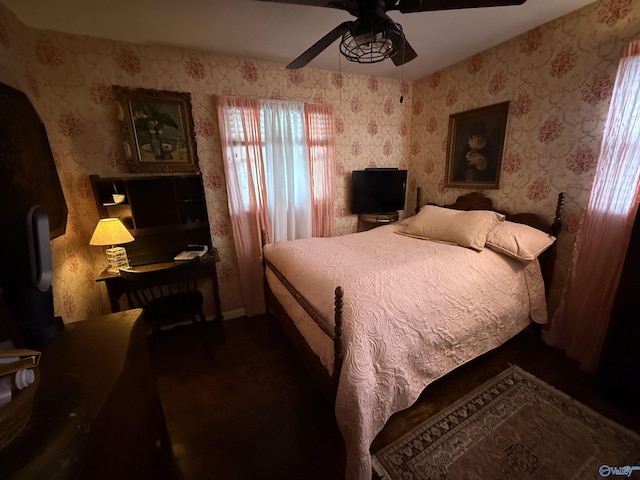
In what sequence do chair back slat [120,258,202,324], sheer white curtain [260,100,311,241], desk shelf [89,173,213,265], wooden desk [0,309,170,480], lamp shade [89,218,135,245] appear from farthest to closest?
sheer white curtain [260,100,311,241] < desk shelf [89,173,213,265] < lamp shade [89,218,135,245] < chair back slat [120,258,202,324] < wooden desk [0,309,170,480]

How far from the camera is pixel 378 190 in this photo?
3111mm

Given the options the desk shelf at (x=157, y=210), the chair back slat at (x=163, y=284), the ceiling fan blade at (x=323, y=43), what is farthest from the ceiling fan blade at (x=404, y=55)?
the chair back slat at (x=163, y=284)

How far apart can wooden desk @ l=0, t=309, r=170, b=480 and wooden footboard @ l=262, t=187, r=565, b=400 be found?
80 centimetres

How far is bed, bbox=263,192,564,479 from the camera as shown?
1.16 metres

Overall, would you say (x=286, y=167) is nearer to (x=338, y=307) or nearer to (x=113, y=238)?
(x=113, y=238)

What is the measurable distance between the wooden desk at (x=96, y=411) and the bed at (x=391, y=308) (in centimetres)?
80

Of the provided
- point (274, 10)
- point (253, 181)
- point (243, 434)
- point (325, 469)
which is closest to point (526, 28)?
point (274, 10)

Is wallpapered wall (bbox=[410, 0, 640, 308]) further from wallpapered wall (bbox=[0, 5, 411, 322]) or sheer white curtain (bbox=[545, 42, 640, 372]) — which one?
wallpapered wall (bbox=[0, 5, 411, 322])

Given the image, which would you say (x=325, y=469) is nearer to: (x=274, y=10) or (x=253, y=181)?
(x=253, y=181)

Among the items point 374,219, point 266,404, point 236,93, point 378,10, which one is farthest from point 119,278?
point 374,219

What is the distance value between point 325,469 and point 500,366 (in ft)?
Result: 4.99

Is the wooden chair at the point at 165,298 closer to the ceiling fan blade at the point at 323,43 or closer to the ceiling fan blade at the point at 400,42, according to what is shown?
the ceiling fan blade at the point at 323,43

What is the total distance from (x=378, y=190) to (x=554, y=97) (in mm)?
1673

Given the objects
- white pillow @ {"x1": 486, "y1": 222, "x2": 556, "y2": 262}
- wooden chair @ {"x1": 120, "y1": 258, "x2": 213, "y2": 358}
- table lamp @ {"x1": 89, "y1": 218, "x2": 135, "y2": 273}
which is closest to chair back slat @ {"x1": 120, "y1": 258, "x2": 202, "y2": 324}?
wooden chair @ {"x1": 120, "y1": 258, "x2": 213, "y2": 358}
